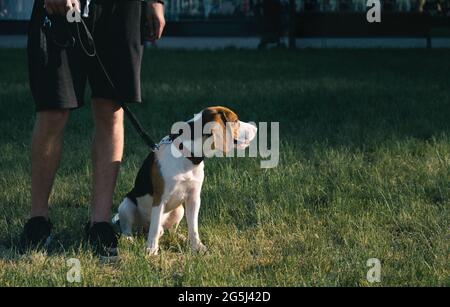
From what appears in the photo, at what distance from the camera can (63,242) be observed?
5.19m

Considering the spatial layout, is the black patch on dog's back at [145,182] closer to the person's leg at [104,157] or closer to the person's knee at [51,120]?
the person's leg at [104,157]

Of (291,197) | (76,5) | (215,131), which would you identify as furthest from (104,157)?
(291,197)

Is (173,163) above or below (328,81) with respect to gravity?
above

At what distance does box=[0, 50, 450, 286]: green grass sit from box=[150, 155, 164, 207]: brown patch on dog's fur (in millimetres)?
279

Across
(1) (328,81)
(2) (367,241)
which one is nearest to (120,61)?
(2) (367,241)

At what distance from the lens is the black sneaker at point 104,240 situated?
481 centimetres

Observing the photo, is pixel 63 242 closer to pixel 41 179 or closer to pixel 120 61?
pixel 41 179

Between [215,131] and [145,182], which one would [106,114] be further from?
[215,131]

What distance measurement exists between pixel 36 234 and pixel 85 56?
3.31ft

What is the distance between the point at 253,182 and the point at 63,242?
5.81ft

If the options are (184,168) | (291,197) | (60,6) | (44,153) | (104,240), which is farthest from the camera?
(291,197)

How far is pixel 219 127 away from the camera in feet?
15.4

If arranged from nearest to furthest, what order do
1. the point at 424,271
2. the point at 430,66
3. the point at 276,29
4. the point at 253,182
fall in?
the point at 424,271
the point at 253,182
the point at 430,66
the point at 276,29

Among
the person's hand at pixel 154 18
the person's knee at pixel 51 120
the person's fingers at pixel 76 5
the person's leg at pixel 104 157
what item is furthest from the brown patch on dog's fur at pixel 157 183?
the person's fingers at pixel 76 5
